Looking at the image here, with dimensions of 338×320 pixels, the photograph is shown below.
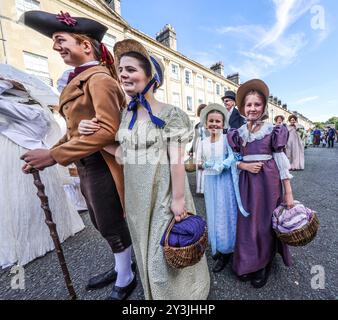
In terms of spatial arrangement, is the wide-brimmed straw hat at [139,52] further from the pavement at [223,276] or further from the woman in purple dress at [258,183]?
the pavement at [223,276]

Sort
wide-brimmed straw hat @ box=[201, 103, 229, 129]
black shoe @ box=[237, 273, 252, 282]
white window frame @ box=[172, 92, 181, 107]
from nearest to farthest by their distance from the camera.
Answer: black shoe @ box=[237, 273, 252, 282]
wide-brimmed straw hat @ box=[201, 103, 229, 129]
white window frame @ box=[172, 92, 181, 107]

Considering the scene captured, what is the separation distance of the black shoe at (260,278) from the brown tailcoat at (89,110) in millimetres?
1626

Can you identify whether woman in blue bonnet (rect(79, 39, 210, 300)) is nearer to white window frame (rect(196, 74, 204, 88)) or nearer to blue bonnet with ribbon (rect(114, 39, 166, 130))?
blue bonnet with ribbon (rect(114, 39, 166, 130))

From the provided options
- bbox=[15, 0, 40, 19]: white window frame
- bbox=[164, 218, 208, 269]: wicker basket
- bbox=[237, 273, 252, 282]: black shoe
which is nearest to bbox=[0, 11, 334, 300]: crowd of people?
bbox=[237, 273, 252, 282]: black shoe

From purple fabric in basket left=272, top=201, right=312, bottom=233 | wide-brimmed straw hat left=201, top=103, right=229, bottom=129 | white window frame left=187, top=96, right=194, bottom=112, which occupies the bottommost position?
purple fabric in basket left=272, top=201, right=312, bottom=233

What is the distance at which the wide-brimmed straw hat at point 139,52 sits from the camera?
1.10 meters

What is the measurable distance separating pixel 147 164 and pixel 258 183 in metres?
1.02

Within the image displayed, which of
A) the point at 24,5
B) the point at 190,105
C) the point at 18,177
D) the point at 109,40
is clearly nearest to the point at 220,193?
the point at 18,177

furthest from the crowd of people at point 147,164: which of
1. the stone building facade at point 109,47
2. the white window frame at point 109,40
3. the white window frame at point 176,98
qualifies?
the white window frame at point 176,98

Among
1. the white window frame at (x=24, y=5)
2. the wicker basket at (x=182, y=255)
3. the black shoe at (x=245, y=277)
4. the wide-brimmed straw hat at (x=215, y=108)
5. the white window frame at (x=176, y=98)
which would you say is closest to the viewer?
the wicker basket at (x=182, y=255)

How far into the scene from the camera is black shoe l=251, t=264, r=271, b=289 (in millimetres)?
1542

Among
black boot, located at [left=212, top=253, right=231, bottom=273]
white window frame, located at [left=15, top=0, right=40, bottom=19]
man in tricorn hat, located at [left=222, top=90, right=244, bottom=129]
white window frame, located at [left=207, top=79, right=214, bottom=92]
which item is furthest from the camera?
white window frame, located at [left=207, top=79, right=214, bottom=92]
